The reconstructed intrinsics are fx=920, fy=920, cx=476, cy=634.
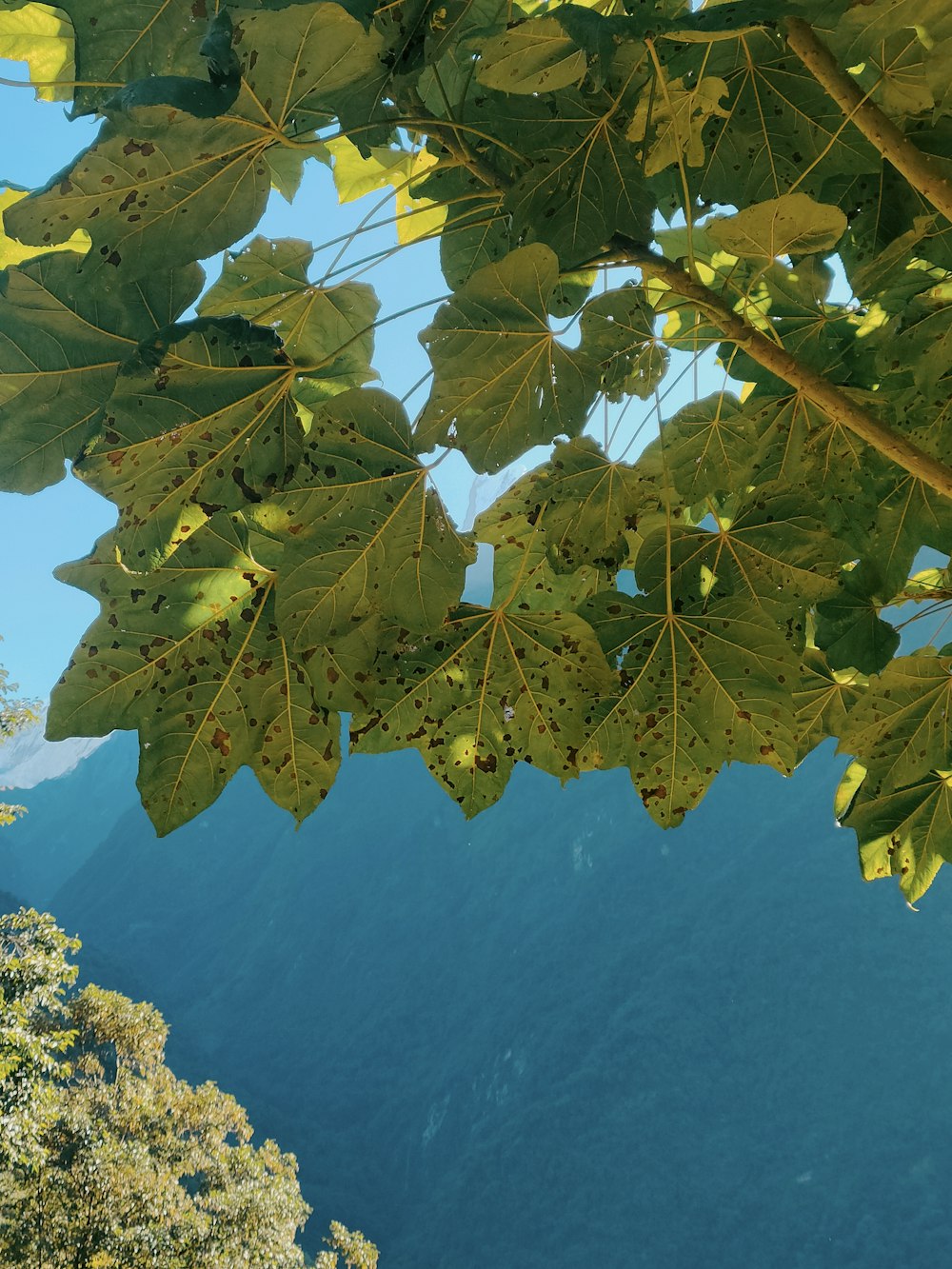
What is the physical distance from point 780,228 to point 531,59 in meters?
0.29

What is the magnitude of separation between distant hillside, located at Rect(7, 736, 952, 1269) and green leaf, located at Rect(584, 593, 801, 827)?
2377 centimetres

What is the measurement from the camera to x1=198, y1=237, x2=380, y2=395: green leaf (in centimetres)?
119

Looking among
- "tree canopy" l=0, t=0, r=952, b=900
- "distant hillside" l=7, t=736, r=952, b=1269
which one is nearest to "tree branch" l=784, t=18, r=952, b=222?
"tree canopy" l=0, t=0, r=952, b=900

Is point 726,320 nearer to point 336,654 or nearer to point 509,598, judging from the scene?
point 509,598

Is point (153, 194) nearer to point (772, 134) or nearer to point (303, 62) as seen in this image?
point (303, 62)

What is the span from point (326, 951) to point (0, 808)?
46.1 meters

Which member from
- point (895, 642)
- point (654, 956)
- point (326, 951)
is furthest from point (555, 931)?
point (895, 642)

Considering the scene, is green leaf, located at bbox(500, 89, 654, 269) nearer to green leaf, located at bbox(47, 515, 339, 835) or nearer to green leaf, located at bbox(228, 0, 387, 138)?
green leaf, located at bbox(228, 0, 387, 138)

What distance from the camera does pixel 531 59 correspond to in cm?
84

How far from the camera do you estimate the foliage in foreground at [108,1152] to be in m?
8.67

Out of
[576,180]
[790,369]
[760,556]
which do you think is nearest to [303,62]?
[576,180]

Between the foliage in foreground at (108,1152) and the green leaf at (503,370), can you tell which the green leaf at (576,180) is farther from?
the foliage in foreground at (108,1152)

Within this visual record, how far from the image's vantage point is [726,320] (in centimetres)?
96

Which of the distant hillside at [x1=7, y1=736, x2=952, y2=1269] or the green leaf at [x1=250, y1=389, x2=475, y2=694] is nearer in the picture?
the green leaf at [x1=250, y1=389, x2=475, y2=694]
